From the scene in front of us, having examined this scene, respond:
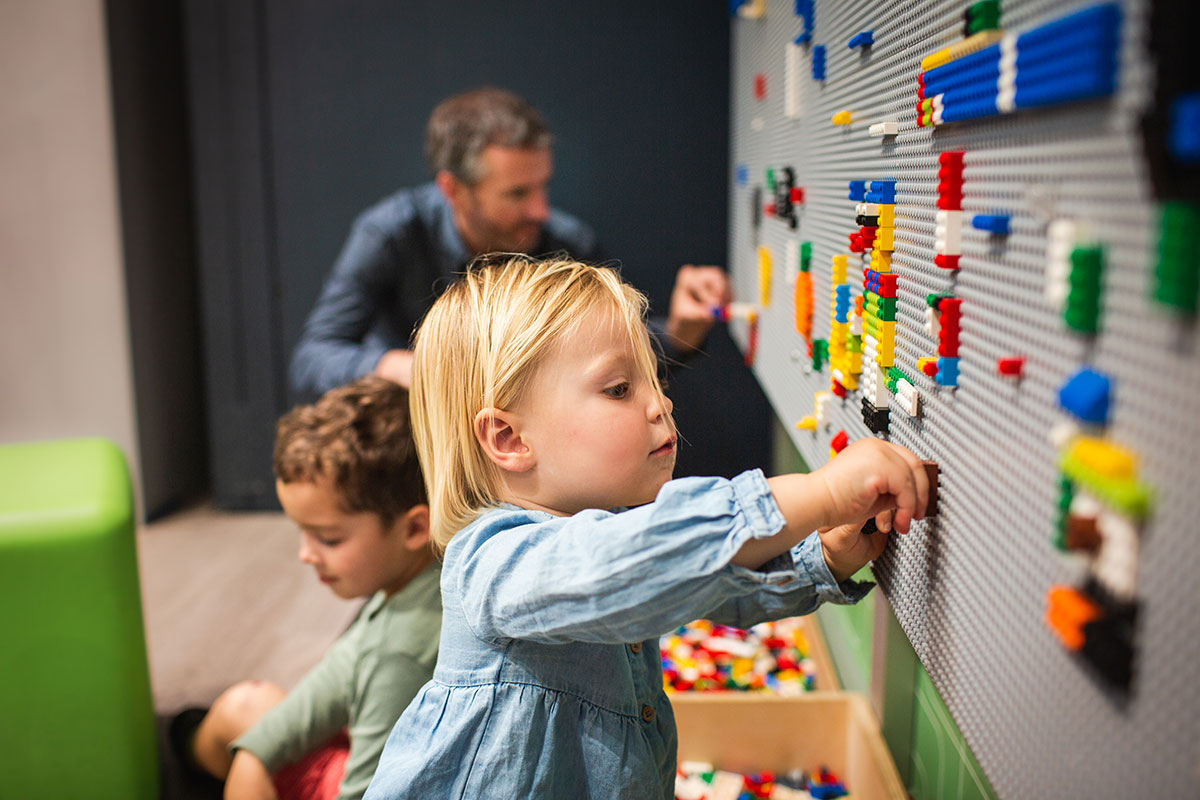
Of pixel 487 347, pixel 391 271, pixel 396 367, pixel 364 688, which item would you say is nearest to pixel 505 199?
pixel 391 271

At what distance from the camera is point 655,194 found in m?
2.82

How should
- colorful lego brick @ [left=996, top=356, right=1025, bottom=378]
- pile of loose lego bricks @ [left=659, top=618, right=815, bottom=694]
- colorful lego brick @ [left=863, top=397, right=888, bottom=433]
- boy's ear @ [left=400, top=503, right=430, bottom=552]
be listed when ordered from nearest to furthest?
1. colorful lego brick @ [left=996, top=356, right=1025, bottom=378]
2. colorful lego brick @ [left=863, top=397, right=888, bottom=433]
3. boy's ear @ [left=400, top=503, right=430, bottom=552]
4. pile of loose lego bricks @ [left=659, top=618, right=815, bottom=694]

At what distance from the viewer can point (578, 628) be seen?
681 millimetres

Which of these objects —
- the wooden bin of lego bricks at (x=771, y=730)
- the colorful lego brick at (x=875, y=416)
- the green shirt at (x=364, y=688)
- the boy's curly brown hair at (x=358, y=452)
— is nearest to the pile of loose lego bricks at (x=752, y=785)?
the wooden bin of lego bricks at (x=771, y=730)

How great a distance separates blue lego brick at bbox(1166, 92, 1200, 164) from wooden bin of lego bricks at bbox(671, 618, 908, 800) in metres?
1.17

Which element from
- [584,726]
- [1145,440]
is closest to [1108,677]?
[1145,440]

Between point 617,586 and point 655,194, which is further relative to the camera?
point 655,194

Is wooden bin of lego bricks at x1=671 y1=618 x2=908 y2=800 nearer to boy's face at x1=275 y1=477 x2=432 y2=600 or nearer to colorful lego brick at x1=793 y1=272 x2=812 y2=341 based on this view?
boy's face at x1=275 y1=477 x2=432 y2=600

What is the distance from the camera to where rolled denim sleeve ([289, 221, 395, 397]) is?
1.98 m

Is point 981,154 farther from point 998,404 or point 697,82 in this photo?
point 697,82

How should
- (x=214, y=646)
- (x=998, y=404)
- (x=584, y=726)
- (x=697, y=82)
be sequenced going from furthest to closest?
(x=697, y=82)
(x=214, y=646)
(x=584, y=726)
(x=998, y=404)

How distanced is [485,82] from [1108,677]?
2.65 m

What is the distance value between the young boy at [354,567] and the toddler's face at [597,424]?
47 centimetres

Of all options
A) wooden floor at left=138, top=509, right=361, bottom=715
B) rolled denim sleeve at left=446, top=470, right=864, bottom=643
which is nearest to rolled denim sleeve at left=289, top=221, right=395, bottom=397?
wooden floor at left=138, top=509, right=361, bottom=715
